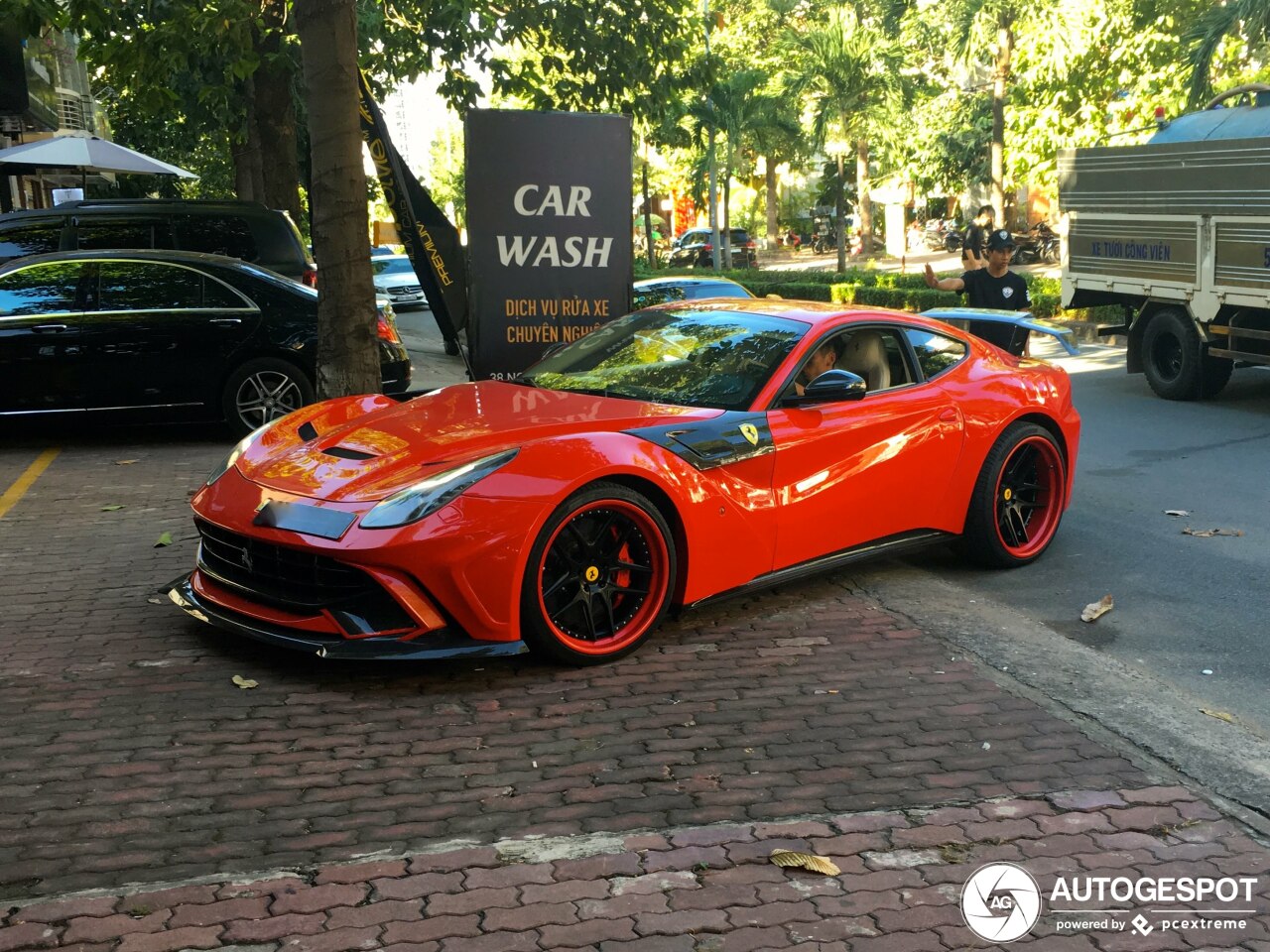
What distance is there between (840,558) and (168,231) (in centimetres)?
858

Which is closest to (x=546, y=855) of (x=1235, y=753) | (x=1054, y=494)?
(x=1235, y=753)

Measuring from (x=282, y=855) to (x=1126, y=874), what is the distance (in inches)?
91.1

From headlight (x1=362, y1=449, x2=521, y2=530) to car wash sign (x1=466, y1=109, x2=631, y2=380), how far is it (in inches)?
177

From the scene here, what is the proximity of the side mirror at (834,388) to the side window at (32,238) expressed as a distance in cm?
826

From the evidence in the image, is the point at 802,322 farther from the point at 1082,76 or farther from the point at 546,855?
the point at 1082,76

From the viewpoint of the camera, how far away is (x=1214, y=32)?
20281 mm

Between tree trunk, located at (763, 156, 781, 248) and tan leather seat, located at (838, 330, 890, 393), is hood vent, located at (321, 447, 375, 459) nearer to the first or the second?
tan leather seat, located at (838, 330, 890, 393)

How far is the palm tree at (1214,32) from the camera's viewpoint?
20016 millimetres

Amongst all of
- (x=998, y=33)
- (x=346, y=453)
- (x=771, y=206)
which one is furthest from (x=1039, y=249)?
(x=346, y=453)

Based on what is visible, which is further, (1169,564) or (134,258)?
(134,258)

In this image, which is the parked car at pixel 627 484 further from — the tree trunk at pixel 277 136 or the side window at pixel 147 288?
the tree trunk at pixel 277 136

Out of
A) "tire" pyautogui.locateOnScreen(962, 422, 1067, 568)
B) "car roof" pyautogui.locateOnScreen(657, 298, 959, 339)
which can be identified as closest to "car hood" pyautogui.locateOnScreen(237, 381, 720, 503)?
"car roof" pyautogui.locateOnScreen(657, 298, 959, 339)

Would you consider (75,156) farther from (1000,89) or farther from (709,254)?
(709,254)

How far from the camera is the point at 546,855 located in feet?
11.8
